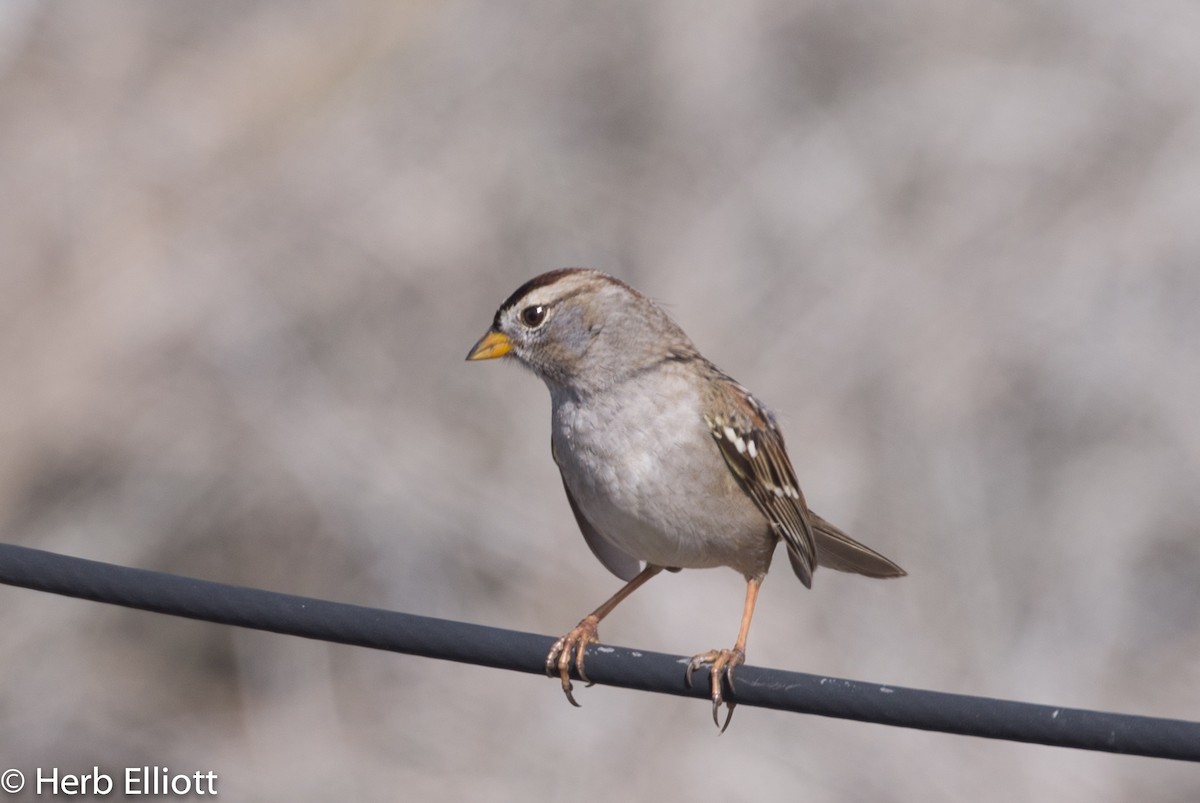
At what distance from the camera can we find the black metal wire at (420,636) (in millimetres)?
2959

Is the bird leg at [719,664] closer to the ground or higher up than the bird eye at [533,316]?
closer to the ground

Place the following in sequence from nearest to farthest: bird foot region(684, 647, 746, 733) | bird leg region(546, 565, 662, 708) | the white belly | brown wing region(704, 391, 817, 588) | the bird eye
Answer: bird foot region(684, 647, 746, 733), bird leg region(546, 565, 662, 708), the white belly, brown wing region(704, 391, 817, 588), the bird eye

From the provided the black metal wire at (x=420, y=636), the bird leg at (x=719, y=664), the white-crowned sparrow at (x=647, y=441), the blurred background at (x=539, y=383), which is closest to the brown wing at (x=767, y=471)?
the white-crowned sparrow at (x=647, y=441)

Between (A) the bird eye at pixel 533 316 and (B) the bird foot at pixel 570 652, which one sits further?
(A) the bird eye at pixel 533 316

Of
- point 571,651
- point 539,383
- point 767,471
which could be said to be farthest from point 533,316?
point 539,383

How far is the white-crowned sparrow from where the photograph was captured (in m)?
4.70

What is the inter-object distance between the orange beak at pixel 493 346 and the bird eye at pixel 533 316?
10 centimetres

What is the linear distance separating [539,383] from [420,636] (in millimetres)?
6394

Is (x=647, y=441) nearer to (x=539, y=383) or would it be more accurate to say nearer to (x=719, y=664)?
(x=719, y=664)

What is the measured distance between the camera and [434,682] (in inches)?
339

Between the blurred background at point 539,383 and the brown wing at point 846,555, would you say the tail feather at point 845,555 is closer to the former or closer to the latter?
the brown wing at point 846,555

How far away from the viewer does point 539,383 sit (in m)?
9.54

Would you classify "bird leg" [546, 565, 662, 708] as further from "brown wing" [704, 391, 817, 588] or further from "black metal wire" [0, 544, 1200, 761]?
"black metal wire" [0, 544, 1200, 761]

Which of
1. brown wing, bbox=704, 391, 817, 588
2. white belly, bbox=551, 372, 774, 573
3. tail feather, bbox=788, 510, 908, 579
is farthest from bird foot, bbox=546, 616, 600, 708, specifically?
tail feather, bbox=788, 510, 908, 579
